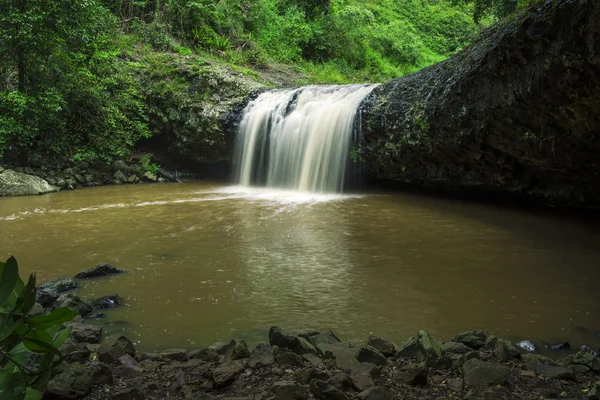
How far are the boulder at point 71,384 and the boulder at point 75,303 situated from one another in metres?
1.62

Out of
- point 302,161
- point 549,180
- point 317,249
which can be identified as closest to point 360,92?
point 302,161

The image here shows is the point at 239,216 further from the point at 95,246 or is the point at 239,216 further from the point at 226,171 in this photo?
the point at 226,171

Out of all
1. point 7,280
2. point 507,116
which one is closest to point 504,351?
point 7,280

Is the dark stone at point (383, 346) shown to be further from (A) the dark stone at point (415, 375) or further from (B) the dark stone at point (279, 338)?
(B) the dark stone at point (279, 338)

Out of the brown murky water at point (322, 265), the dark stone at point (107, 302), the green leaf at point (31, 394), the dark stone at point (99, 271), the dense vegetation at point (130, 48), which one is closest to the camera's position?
the green leaf at point (31, 394)

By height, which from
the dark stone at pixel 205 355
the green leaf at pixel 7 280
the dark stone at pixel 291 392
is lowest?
the dark stone at pixel 205 355

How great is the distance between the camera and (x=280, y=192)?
1247 cm

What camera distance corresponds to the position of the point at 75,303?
415cm

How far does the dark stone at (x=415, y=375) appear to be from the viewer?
2.64 m

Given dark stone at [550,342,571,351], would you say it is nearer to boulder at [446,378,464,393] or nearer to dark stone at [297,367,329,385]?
boulder at [446,378,464,393]

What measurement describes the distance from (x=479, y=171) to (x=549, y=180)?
137 centimetres

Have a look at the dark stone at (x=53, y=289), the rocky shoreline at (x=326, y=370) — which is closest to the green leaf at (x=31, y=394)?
the rocky shoreline at (x=326, y=370)

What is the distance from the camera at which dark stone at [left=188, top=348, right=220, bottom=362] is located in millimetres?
3037

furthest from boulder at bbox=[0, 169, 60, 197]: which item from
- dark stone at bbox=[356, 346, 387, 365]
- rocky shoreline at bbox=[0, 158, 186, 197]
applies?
dark stone at bbox=[356, 346, 387, 365]
